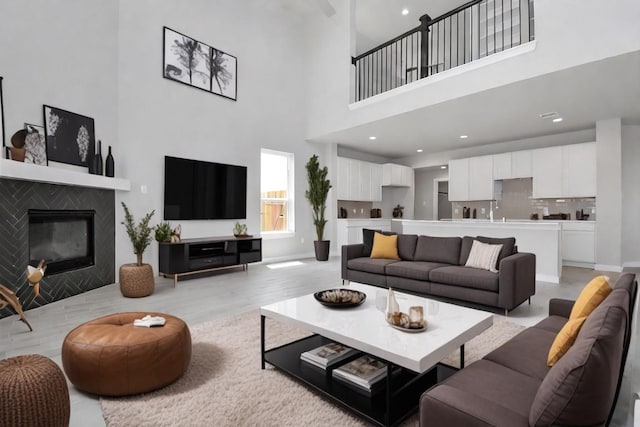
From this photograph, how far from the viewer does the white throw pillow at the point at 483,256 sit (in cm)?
363

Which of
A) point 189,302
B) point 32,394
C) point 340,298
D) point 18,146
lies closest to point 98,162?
point 18,146

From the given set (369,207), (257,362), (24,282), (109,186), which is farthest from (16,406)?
(369,207)

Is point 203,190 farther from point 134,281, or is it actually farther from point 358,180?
point 358,180

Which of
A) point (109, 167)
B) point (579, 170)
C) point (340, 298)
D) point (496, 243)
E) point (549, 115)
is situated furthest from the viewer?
point (579, 170)

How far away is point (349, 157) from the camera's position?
8711 millimetres

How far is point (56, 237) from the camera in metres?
4.02

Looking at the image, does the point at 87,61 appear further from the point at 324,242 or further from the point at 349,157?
the point at 349,157

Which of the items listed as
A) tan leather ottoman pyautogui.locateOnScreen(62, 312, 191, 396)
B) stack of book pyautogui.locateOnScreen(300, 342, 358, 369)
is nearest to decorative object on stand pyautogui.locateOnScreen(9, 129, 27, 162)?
tan leather ottoman pyautogui.locateOnScreen(62, 312, 191, 396)

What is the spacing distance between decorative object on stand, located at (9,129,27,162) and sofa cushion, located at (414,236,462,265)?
4.52 m

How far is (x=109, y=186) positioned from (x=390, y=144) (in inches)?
230

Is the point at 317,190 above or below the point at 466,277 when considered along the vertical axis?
above

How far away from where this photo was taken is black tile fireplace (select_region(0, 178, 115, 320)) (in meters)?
3.37

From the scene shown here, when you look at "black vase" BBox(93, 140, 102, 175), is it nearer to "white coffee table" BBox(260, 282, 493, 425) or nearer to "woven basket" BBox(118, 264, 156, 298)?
"woven basket" BBox(118, 264, 156, 298)

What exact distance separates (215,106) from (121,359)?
16.3 ft
